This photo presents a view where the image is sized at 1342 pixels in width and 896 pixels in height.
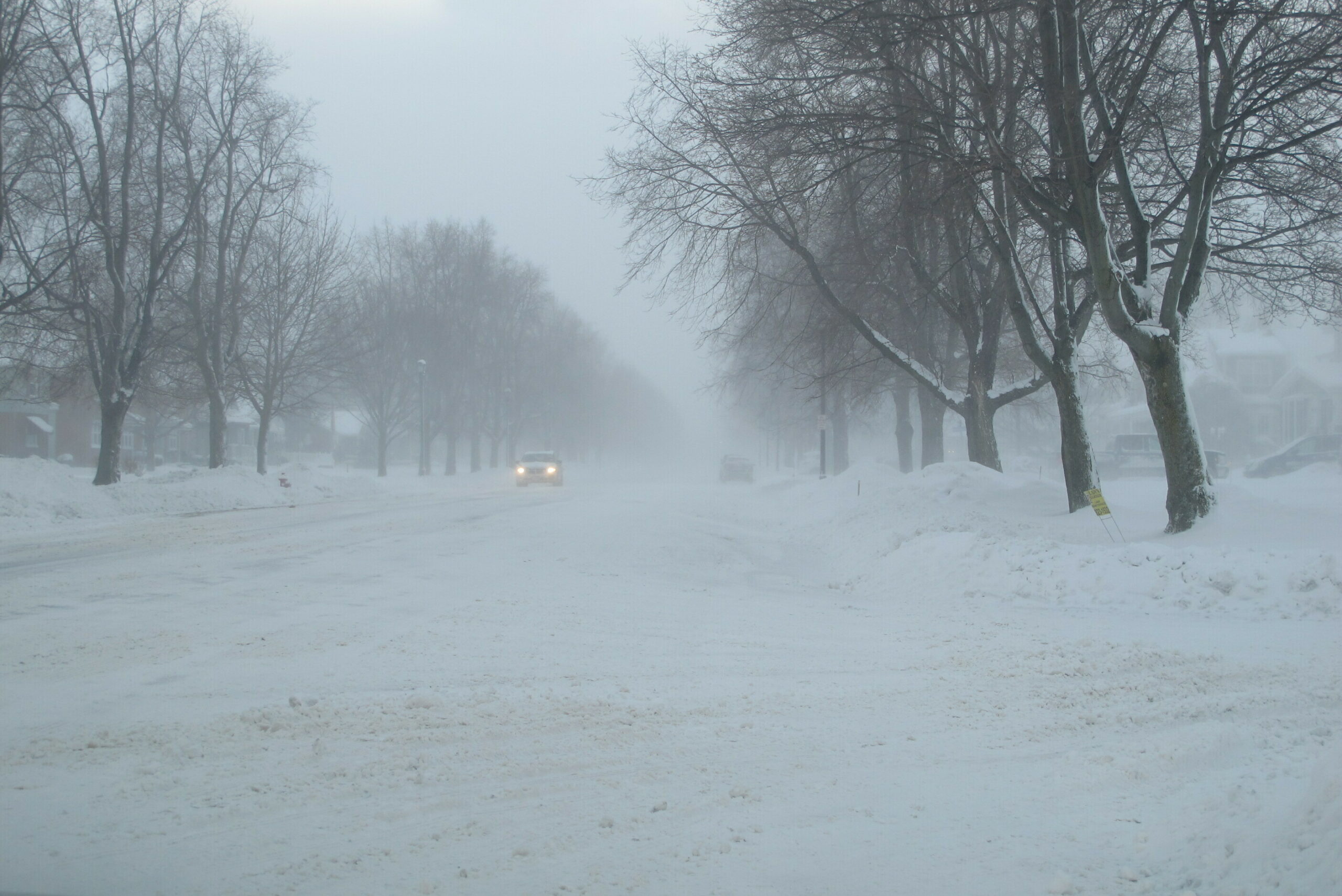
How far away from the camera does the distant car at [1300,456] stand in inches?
1369

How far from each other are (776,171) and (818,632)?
8654 millimetres

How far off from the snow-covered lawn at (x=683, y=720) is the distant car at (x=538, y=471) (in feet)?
92.1

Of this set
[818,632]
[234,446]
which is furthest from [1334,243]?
[234,446]

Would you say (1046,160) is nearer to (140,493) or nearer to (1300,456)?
(140,493)

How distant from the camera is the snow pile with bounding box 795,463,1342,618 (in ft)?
29.9

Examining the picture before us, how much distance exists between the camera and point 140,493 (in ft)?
72.0

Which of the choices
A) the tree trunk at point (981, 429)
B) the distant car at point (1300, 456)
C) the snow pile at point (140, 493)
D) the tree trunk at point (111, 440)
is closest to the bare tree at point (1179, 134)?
the tree trunk at point (981, 429)

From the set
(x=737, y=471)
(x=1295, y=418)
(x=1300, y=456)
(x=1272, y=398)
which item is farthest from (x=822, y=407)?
(x=1272, y=398)

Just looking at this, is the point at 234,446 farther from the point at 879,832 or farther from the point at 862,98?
the point at 879,832

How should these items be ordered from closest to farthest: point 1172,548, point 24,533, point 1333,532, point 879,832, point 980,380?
point 879,832
point 1172,548
point 1333,532
point 24,533
point 980,380

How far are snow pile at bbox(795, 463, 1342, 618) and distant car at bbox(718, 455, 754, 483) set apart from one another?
109 ft

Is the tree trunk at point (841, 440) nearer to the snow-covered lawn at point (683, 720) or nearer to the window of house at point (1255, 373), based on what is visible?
the snow-covered lawn at point (683, 720)

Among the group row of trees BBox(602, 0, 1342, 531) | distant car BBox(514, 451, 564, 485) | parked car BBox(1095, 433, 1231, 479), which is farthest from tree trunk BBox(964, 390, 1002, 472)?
distant car BBox(514, 451, 564, 485)

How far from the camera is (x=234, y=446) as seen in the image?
68.2m
